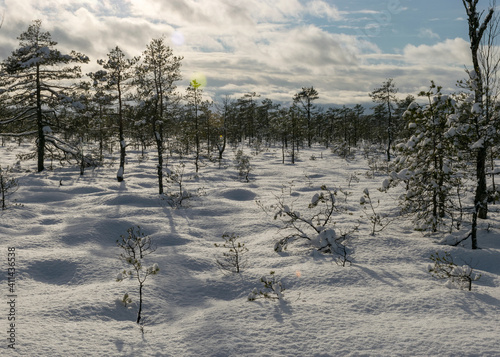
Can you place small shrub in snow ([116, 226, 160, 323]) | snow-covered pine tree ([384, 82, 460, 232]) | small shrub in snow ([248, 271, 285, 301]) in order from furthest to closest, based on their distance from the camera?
snow-covered pine tree ([384, 82, 460, 232])
small shrub in snow ([248, 271, 285, 301])
small shrub in snow ([116, 226, 160, 323])

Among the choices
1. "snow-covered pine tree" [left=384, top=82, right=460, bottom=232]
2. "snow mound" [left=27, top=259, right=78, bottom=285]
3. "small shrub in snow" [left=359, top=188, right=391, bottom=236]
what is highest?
"snow-covered pine tree" [left=384, top=82, right=460, bottom=232]

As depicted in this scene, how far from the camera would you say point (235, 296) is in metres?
5.17

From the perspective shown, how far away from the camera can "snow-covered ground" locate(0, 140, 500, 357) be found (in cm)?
347

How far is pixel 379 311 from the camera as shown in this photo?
4254mm

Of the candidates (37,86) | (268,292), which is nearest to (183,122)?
(37,86)

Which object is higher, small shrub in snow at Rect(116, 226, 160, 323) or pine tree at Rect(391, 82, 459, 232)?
pine tree at Rect(391, 82, 459, 232)

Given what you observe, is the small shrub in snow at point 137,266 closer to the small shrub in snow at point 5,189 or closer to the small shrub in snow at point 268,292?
the small shrub in snow at point 268,292

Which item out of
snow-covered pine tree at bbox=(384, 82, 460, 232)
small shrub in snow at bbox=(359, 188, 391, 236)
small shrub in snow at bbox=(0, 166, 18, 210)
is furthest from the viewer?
small shrub in snow at bbox=(0, 166, 18, 210)

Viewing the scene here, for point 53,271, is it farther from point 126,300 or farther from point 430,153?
point 430,153

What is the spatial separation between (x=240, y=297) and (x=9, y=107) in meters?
21.5

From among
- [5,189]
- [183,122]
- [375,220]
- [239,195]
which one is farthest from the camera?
[183,122]

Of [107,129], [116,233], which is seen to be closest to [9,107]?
[107,129]

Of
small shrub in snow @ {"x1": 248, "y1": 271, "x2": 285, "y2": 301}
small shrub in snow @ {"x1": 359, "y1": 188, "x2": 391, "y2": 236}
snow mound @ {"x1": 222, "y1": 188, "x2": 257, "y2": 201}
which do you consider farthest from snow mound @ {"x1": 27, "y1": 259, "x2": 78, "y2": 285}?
snow mound @ {"x1": 222, "y1": 188, "x2": 257, "y2": 201}

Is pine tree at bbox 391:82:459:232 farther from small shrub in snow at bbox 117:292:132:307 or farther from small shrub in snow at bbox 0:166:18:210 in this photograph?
small shrub in snow at bbox 0:166:18:210
